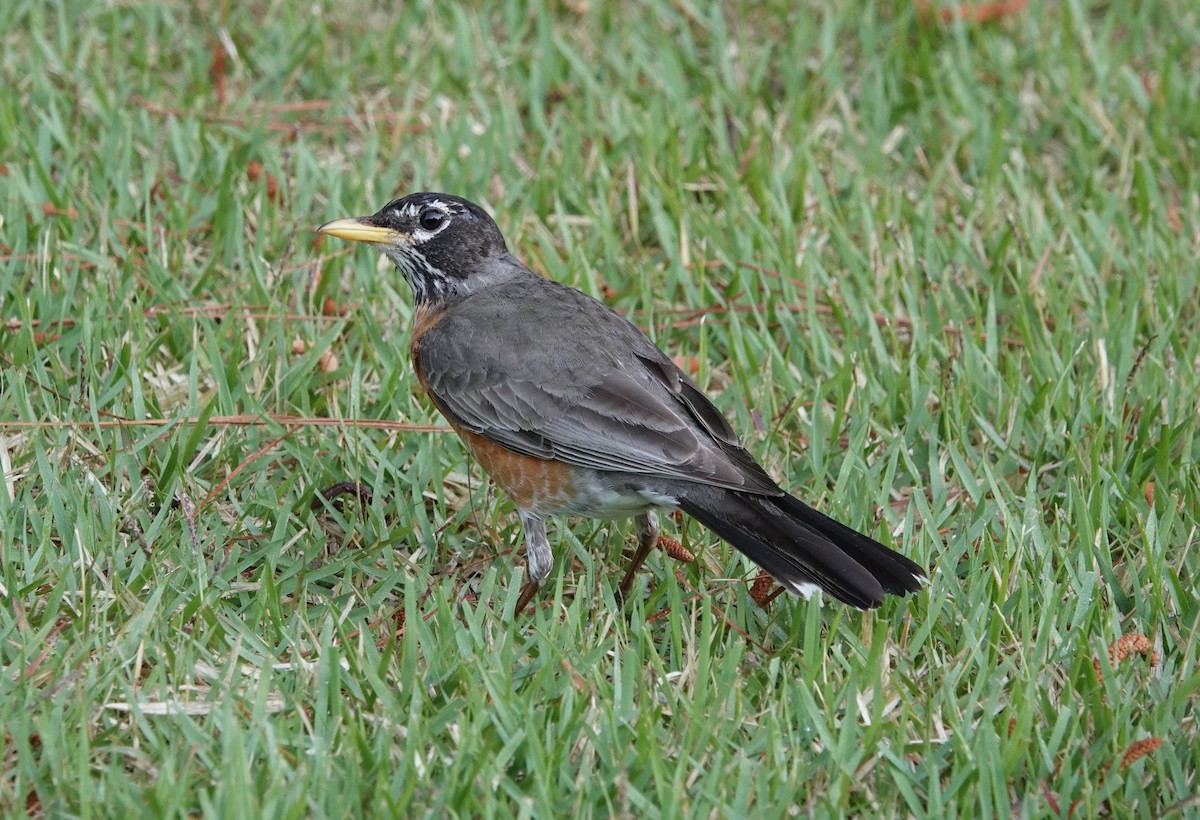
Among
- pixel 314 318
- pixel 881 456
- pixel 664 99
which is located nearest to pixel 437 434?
pixel 314 318

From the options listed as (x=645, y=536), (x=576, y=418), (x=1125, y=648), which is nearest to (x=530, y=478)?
(x=576, y=418)

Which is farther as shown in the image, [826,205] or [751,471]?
Result: [826,205]

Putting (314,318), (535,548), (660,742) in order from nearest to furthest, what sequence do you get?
(660,742), (535,548), (314,318)

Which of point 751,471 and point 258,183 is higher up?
point 751,471

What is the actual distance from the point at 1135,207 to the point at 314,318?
12.6ft

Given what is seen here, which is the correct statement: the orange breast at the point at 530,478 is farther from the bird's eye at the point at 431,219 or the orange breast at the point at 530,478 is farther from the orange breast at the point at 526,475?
the bird's eye at the point at 431,219

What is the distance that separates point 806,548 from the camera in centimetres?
422

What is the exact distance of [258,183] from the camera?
268 inches

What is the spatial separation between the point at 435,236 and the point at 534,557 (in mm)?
1317

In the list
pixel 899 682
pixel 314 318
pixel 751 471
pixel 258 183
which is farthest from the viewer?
pixel 258 183

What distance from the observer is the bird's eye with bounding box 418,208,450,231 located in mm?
5465

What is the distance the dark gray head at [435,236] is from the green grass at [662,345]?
50 cm

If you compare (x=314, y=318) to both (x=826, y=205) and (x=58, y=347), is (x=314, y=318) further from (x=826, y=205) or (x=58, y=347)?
(x=826, y=205)

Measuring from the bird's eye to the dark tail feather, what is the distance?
1.60m
